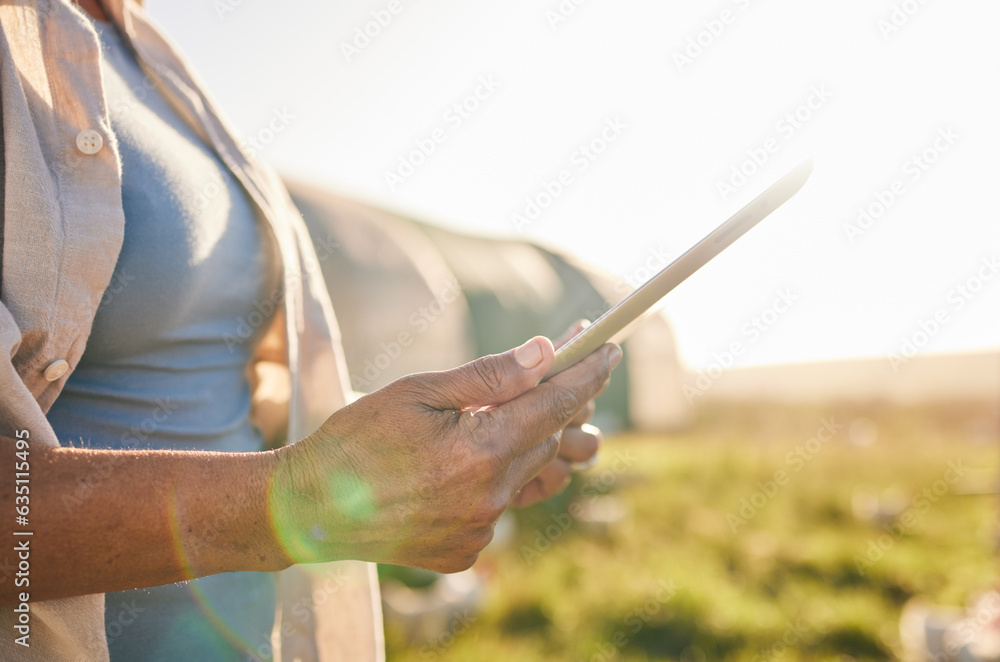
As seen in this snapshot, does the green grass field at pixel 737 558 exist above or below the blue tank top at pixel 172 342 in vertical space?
below

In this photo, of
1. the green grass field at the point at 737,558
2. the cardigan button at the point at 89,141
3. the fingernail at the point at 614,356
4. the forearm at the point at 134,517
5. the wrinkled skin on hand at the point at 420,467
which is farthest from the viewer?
the green grass field at the point at 737,558

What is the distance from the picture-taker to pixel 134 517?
812 mm

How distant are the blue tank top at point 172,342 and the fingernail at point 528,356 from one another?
2.14 feet

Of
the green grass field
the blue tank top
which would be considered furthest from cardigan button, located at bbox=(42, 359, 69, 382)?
the green grass field

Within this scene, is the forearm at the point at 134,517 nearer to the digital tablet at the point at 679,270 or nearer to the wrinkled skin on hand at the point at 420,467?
the wrinkled skin on hand at the point at 420,467

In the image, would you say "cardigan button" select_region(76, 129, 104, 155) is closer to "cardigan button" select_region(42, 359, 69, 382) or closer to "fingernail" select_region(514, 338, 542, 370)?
"cardigan button" select_region(42, 359, 69, 382)

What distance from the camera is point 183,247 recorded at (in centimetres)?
116

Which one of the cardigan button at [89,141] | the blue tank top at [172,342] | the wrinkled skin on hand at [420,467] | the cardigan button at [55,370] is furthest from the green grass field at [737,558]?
the cardigan button at [89,141]

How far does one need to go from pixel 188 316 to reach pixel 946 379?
92.6 ft

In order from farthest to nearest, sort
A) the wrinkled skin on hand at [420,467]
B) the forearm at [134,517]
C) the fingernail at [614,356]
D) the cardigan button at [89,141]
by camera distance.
A: the fingernail at [614,356] < the cardigan button at [89,141] < the wrinkled skin on hand at [420,467] < the forearm at [134,517]

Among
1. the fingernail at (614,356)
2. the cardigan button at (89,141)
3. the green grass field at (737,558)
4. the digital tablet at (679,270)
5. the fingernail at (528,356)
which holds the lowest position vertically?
the green grass field at (737,558)

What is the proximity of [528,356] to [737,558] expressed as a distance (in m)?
6.43

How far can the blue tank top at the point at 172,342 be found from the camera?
1.10m

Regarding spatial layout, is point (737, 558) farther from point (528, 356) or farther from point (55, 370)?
point (55, 370)
